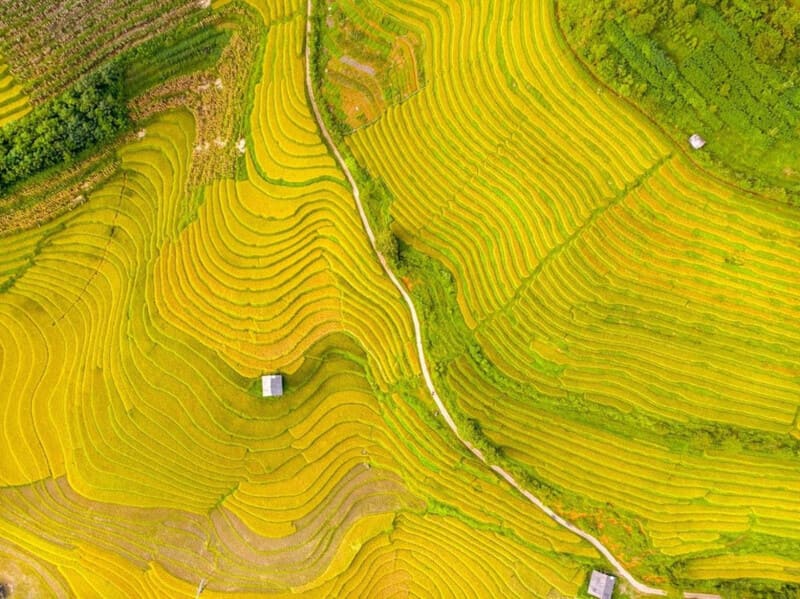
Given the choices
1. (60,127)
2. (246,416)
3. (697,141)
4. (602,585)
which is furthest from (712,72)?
(60,127)

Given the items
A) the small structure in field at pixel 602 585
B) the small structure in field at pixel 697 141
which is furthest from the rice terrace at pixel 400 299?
the small structure in field at pixel 697 141

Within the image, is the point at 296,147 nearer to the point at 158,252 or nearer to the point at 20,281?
the point at 158,252

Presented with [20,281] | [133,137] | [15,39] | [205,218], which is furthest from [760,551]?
[15,39]

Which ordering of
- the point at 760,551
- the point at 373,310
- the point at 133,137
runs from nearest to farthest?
the point at 760,551
the point at 373,310
the point at 133,137

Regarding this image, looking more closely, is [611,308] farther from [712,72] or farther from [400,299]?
[712,72]

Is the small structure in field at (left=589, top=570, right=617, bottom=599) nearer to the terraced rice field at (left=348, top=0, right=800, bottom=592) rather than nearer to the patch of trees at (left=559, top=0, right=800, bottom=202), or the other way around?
the terraced rice field at (left=348, top=0, right=800, bottom=592)

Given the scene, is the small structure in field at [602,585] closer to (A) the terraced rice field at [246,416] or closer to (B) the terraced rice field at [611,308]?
(A) the terraced rice field at [246,416]
